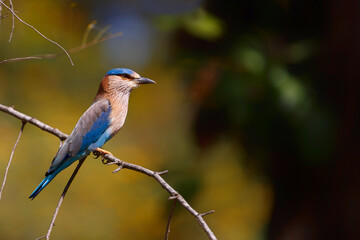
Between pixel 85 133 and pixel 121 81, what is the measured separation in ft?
0.91

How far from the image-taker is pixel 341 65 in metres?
5.09

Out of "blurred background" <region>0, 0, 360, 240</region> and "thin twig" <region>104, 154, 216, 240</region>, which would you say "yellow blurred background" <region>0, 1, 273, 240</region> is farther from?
"thin twig" <region>104, 154, 216, 240</region>

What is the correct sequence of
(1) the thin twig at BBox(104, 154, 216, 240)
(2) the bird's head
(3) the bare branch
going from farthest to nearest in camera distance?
(2) the bird's head → (3) the bare branch → (1) the thin twig at BBox(104, 154, 216, 240)

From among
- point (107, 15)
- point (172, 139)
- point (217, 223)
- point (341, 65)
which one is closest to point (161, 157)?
point (172, 139)

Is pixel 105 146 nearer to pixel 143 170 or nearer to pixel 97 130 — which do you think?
pixel 97 130

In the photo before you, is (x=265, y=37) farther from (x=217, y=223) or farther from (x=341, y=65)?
(x=217, y=223)

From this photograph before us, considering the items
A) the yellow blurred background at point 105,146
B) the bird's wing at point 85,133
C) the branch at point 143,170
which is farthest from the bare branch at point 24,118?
the yellow blurred background at point 105,146

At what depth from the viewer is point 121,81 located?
7.51 feet

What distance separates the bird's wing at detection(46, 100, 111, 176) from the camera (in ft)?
6.82

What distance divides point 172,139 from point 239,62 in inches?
132

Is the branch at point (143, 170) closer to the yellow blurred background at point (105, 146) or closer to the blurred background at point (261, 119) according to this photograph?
the blurred background at point (261, 119)

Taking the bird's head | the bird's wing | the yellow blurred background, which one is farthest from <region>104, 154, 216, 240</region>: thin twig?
the yellow blurred background

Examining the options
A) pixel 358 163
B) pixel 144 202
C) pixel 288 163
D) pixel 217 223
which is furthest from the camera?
pixel 144 202

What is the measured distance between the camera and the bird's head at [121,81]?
225 centimetres
